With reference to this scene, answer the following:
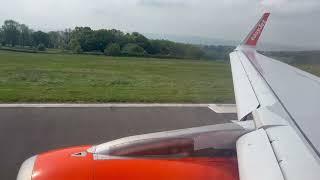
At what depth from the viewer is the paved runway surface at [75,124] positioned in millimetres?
6818

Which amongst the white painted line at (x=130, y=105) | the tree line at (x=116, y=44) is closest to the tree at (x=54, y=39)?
the tree line at (x=116, y=44)

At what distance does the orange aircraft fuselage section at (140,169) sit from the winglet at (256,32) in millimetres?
5013

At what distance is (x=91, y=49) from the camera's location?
21.3 meters

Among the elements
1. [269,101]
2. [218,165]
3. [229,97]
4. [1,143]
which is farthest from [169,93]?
[218,165]

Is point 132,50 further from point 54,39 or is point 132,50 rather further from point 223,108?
point 223,108

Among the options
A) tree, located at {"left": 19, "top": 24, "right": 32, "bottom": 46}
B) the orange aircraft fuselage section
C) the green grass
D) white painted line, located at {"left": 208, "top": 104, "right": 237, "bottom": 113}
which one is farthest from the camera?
tree, located at {"left": 19, "top": 24, "right": 32, "bottom": 46}

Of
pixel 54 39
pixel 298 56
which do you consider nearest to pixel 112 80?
pixel 298 56

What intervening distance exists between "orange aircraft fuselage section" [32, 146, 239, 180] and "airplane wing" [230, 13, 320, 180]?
249 mm

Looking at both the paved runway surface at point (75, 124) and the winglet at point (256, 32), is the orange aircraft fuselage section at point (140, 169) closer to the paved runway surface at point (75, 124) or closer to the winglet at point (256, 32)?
the paved runway surface at point (75, 124)

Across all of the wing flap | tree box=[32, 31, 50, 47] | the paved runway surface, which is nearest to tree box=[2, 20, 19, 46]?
tree box=[32, 31, 50, 47]

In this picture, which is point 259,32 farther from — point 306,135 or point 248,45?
point 306,135

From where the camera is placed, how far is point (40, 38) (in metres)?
31.6

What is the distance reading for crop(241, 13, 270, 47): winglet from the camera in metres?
7.69

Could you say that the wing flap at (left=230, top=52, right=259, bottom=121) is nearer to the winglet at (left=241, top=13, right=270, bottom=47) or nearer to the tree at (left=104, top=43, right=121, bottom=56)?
the winglet at (left=241, top=13, right=270, bottom=47)
